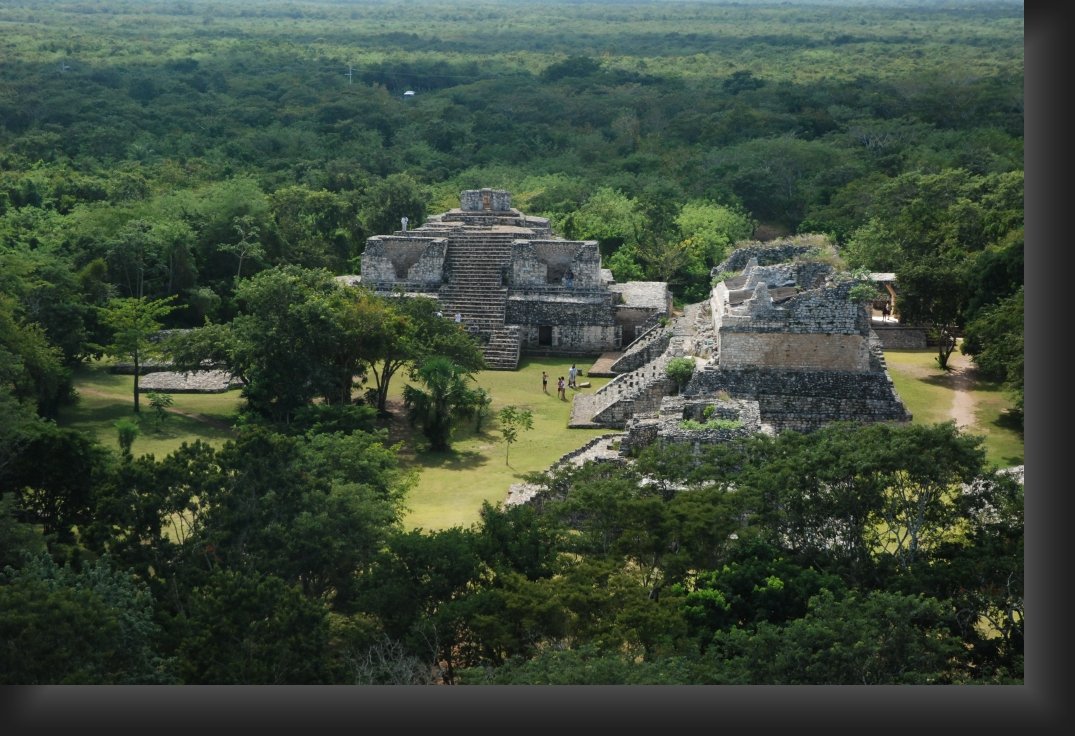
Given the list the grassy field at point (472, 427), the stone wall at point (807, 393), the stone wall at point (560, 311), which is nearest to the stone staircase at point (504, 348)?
the grassy field at point (472, 427)

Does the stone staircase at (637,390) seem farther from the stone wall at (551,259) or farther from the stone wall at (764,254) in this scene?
the stone wall at (551,259)

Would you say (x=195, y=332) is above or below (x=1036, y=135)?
below

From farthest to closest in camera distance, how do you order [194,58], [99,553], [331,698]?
[194,58]
[99,553]
[331,698]

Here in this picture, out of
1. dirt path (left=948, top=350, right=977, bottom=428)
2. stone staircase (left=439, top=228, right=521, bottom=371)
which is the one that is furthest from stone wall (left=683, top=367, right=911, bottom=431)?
stone staircase (left=439, top=228, right=521, bottom=371)

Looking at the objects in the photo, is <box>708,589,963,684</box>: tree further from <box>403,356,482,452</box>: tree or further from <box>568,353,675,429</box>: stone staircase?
<box>568,353,675,429</box>: stone staircase

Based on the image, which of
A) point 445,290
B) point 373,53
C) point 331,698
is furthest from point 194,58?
point 331,698

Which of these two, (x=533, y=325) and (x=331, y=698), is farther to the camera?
(x=533, y=325)

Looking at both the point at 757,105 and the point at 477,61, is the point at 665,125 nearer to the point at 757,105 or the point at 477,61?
the point at 757,105
